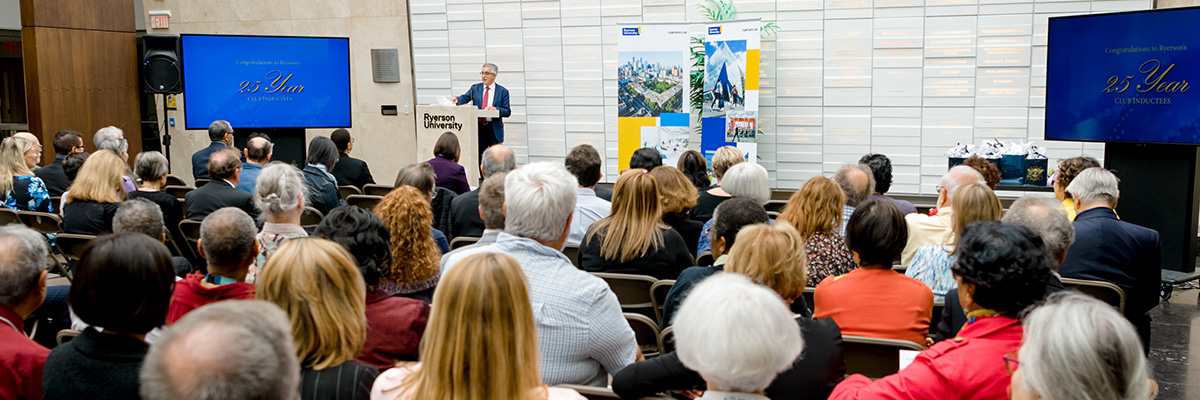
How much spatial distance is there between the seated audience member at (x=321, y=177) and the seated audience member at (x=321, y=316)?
11.9 feet

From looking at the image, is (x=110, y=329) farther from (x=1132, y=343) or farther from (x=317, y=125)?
(x=317, y=125)

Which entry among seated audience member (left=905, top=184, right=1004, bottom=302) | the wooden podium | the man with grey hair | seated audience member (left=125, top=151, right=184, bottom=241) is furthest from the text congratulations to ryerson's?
the man with grey hair

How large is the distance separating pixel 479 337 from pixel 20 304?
1464 mm

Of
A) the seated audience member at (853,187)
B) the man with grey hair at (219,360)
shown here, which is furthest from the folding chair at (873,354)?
the seated audience member at (853,187)

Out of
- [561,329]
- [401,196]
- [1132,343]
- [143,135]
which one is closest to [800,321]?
[561,329]

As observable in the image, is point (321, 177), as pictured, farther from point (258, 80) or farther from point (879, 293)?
point (879, 293)

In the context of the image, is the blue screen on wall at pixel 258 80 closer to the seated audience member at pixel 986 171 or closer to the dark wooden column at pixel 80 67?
the dark wooden column at pixel 80 67

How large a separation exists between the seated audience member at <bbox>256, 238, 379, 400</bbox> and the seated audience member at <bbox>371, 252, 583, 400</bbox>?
26 centimetres

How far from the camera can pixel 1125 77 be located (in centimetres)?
569

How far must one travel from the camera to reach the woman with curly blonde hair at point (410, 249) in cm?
297

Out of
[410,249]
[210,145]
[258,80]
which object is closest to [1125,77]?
[410,249]

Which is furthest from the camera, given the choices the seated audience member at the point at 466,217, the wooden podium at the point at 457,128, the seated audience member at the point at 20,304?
the wooden podium at the point at 457,128

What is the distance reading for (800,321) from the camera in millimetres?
2219

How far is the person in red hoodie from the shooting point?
8.86ft
